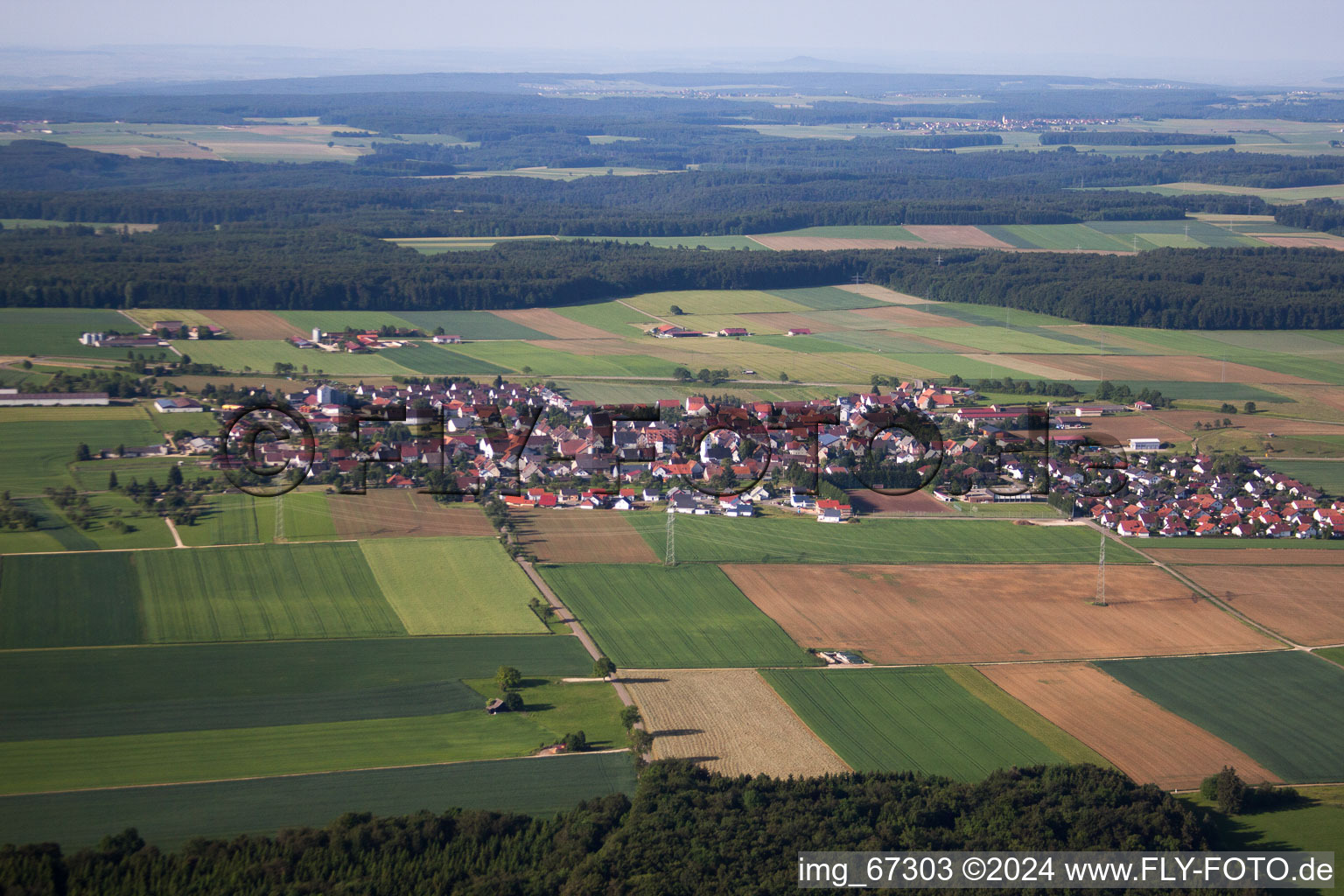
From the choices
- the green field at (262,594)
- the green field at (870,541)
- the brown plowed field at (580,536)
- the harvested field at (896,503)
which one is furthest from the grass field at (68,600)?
the harvested field at (896,503)

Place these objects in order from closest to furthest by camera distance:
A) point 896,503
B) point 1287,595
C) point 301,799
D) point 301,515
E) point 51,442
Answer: point 301,799 < point 1287,595 < point 301,515 < point 896,503 < point 51,442

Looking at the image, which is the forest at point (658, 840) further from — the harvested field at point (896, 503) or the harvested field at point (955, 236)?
the harvested field at point (955, 236)

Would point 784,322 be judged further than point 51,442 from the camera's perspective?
Yes

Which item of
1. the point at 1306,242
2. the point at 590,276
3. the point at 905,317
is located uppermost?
the point at 1306,242

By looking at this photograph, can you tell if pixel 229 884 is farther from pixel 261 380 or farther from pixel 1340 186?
pixel 1340 186

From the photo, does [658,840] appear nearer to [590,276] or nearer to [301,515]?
[301,515]

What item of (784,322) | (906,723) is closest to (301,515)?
(906,723)

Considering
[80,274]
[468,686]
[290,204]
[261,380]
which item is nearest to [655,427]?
[261,380]

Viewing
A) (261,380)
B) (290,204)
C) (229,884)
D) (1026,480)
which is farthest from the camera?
(290,204)
